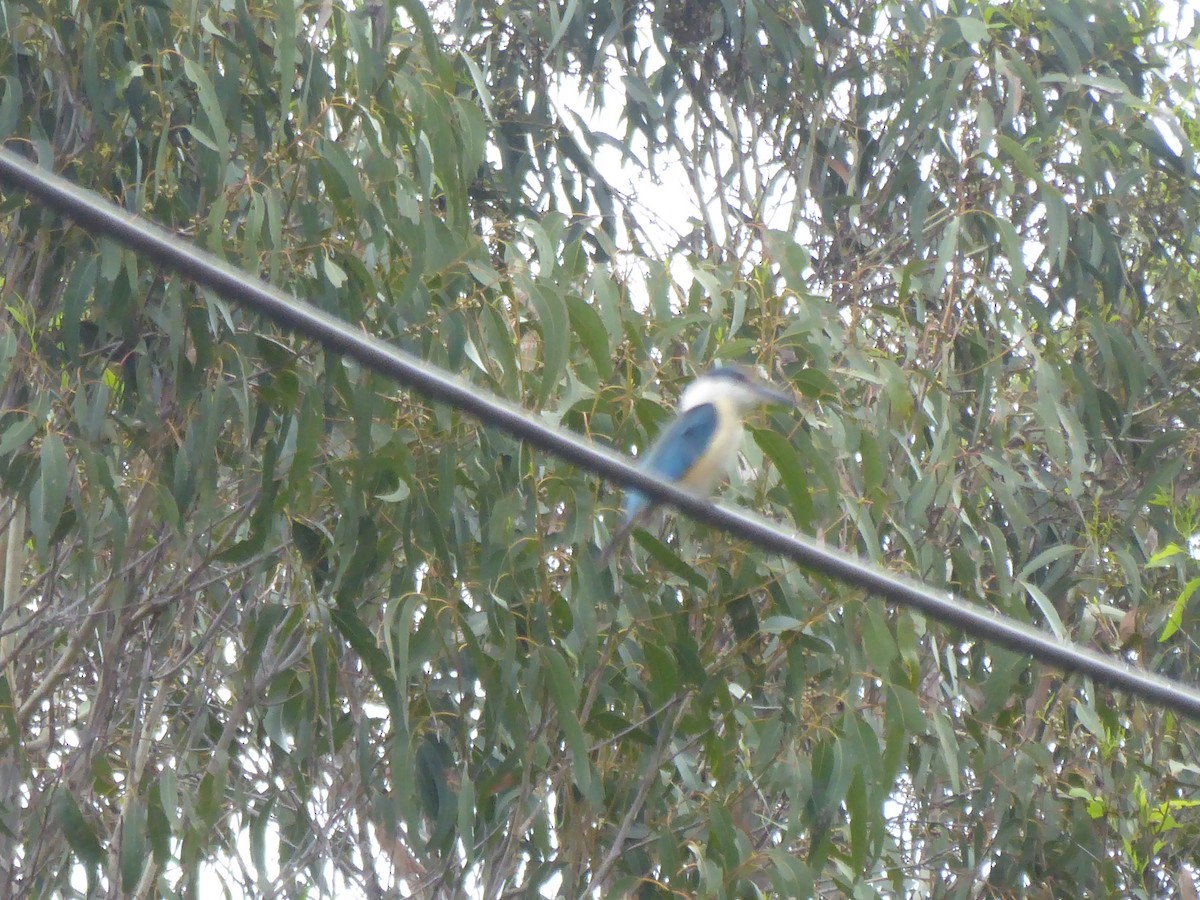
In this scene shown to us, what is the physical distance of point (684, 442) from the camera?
9.91 ft

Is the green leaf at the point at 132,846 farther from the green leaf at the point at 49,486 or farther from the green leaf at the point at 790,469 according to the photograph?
the green leaf at the point at 790,469

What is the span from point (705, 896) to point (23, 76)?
207cm

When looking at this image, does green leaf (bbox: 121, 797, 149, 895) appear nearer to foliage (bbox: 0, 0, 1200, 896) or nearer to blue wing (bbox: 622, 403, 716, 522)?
foliage (bbox: 0, 0, 1200, 896)

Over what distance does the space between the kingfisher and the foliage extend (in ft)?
0.20

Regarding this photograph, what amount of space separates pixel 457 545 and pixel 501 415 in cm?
148

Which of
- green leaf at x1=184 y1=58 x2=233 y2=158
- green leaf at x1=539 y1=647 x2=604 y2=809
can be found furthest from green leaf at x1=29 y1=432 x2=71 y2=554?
green leaf at x1=539 y1=647 x2=604 y2=809

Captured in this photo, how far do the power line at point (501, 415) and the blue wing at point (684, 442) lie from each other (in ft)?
4.06

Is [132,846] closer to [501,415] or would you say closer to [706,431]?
[706,431]

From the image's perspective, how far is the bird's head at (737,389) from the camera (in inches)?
112

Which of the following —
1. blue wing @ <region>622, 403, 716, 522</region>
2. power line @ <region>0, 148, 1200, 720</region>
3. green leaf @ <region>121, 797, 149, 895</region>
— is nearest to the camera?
power line @ <region>0, 148, 1200, 720</region>

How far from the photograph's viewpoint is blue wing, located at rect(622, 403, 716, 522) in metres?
2.95

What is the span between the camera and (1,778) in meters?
3.21

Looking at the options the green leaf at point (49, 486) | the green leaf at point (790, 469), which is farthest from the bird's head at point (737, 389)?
the green leaf at point (49, 486)

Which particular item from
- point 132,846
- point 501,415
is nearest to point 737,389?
point 132,846
